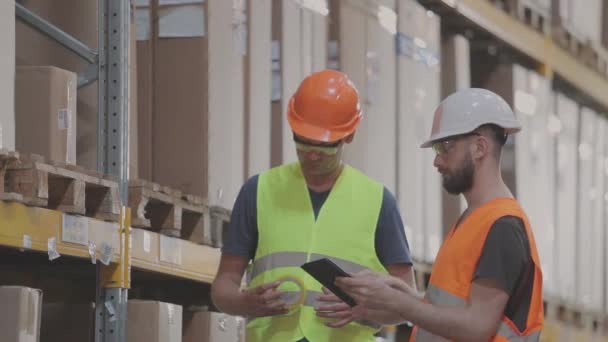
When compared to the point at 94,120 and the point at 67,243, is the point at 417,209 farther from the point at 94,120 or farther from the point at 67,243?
the point at 67,243

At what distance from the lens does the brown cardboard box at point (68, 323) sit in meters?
5.17

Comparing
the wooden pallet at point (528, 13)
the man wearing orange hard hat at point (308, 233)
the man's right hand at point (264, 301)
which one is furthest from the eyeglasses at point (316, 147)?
the wooden pallet at point (528, 13)

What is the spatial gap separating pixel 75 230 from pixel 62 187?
0.48 feet

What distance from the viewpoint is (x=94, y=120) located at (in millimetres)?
5090

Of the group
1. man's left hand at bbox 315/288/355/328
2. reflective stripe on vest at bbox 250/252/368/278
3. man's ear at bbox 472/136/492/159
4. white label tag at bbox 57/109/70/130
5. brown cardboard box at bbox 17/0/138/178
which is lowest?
man's left hand at bbox 315/288/355/328

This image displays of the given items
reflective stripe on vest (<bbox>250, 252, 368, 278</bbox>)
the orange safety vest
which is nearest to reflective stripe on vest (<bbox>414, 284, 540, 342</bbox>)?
the orange safety vest

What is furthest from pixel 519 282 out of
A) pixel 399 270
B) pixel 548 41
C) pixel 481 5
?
pixel 548 41

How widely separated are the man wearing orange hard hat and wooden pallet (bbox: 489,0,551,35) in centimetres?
451

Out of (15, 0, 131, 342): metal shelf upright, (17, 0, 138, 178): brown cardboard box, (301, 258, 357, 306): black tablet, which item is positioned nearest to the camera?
(301, 258, 357, 306): black tablet

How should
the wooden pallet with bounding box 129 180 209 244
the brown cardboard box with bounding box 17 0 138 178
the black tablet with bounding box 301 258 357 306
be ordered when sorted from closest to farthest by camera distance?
the black tablet with bounding box 301 258 357 306 < the wooden pallet with bounding box 129 180 209 244 < the brown cardboard box with bounding box 17 0 138 178

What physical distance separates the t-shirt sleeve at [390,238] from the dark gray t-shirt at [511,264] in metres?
0.69

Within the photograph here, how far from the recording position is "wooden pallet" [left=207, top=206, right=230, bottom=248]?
5.40m

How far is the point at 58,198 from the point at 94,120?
1.86ft

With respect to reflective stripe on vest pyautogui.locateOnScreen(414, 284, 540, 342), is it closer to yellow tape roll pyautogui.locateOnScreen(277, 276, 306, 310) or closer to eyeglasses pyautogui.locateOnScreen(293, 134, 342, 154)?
yellow tape roll pyautogui.locateOnScreen(277, 276, 306, 310)
